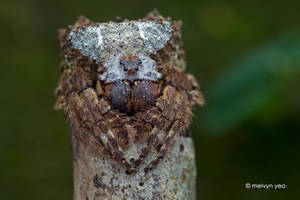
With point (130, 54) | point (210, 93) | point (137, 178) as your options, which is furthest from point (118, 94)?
point (210, 93)

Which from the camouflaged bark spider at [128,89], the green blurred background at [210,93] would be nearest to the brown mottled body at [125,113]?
the camouflaged bark spider at [128,89]

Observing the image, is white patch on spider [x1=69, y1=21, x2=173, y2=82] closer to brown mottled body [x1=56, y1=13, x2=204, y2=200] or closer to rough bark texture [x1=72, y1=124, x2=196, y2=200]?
brown mottled body [x1=56, y1=13, x2=204, y2=200]

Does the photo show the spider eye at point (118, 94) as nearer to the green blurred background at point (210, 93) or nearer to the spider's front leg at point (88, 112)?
the spider's front leg at point (88, 112)

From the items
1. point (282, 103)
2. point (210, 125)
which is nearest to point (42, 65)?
point (210, 125)

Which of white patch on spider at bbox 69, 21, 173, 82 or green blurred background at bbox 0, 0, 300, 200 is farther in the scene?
green blurred background at bbox 0, 0, 300, 200

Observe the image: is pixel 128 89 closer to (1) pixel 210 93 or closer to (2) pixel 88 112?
(2) pixel 88 112

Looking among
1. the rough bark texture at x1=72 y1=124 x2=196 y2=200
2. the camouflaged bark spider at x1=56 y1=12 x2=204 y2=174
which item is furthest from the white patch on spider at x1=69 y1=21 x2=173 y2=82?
the rough bark texture at x1=72 y1=124 x2=196 y2=200

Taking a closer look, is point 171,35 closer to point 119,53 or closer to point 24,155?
point 119,53
